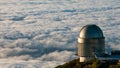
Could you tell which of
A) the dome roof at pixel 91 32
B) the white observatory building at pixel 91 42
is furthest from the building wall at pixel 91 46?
the dome roof at pixel 91 32

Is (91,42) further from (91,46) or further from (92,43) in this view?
(91,46)

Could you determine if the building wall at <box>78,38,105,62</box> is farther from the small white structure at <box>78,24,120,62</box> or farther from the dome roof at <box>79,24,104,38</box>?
the dome roof at <box>79,24,104,38</box>

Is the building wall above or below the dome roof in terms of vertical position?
below

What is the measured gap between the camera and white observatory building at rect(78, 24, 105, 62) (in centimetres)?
9338

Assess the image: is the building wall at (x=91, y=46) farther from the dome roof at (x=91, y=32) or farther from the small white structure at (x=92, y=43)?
the dome roof at (x=91, y=32)

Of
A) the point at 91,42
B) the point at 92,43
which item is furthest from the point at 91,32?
the point at 92,43

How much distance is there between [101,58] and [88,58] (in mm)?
4138

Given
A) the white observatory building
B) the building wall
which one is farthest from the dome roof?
the building wall

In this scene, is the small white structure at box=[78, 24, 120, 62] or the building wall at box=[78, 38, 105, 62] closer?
the small white structure at box=[78, 24, 120, 62]

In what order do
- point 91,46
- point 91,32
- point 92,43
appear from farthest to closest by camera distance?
point 91,46
point 92,43
point 91,32

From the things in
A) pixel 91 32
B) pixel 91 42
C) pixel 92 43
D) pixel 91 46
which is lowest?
pixel 91 46

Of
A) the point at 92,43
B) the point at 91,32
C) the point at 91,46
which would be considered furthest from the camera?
the point at 91,46

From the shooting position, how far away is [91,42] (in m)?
93.6

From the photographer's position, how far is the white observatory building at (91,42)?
9338cm
